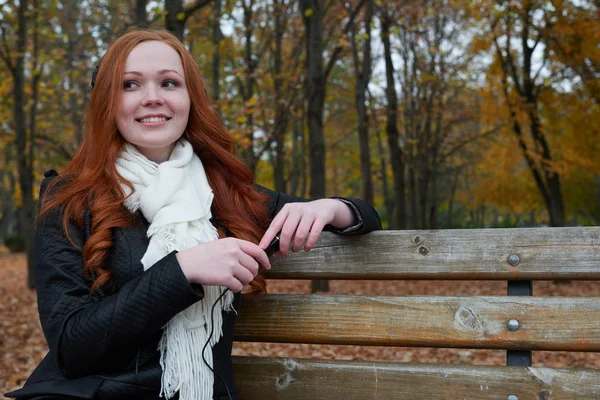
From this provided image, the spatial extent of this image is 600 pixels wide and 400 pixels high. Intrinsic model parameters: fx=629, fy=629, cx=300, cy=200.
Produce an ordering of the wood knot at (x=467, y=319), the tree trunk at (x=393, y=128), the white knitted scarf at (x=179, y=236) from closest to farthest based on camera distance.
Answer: the white knitted scarf at (x=179, y=236) → the wood knot at (x=467, y=319) → the tree trunk at (x=393, y=128)

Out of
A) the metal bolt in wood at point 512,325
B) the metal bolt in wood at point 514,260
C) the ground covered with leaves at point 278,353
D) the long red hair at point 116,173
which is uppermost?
the long red hair at point 116,173

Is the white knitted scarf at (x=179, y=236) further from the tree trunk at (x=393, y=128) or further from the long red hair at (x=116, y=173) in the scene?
the tree trunk at (x=393, y=128)

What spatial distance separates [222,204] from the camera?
2203 millimetres

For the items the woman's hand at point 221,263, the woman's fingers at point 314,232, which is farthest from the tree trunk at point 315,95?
the woman's hand at point 221,263

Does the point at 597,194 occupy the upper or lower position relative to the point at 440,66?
lower

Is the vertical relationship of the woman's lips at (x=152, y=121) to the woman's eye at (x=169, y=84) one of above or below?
below

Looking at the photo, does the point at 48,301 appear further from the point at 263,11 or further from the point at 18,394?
the point at 263,11

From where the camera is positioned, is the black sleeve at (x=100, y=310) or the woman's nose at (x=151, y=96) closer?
the black sleeve at (x=100, y=310)

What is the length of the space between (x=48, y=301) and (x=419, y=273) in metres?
1.19

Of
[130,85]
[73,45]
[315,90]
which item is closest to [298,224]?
[130,85]

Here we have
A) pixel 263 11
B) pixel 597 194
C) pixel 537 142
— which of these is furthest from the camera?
pixel 597 194

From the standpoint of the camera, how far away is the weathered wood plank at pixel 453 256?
2.06m

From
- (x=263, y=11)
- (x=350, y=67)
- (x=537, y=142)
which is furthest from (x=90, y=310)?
(x=350, y=67)

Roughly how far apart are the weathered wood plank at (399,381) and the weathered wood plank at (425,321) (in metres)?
0.08
